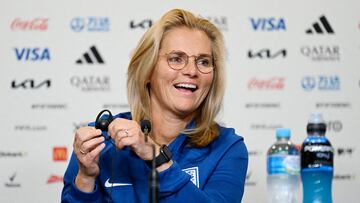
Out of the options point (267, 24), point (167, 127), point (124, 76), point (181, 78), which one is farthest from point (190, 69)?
point (267, 24)

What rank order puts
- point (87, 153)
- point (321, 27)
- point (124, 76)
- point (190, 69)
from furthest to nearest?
point (321, 27) → point (124, 76) → point (190, 69) → point (87, 153)

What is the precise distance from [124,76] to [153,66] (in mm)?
1458

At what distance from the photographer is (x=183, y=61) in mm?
2078

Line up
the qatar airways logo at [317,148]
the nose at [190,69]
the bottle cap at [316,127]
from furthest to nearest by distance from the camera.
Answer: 1. the nose at [190,69]
2. the bottle cap at [316,127]
3. the qatar airways logo at [317,148]

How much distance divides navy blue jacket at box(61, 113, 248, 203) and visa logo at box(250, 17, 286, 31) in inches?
65.0

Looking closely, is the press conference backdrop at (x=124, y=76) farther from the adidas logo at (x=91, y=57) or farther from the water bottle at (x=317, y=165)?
the water bottle at (x=317, y=165)

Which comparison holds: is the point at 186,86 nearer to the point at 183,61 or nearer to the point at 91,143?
the point at 183,61

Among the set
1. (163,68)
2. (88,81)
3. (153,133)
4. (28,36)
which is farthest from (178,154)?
(28,36)

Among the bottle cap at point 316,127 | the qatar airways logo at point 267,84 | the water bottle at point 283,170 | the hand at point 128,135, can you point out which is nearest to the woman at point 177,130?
the hand at point 128,135

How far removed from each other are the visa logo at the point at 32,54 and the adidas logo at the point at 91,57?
18 centimetres

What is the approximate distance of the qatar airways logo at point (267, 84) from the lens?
3562 mm

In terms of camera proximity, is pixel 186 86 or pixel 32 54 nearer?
pixel 186 86

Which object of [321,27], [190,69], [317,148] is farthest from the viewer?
[321,27]

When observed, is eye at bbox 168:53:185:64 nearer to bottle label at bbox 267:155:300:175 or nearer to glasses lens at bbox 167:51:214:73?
glasses lens at bbox 167:51:214:73
